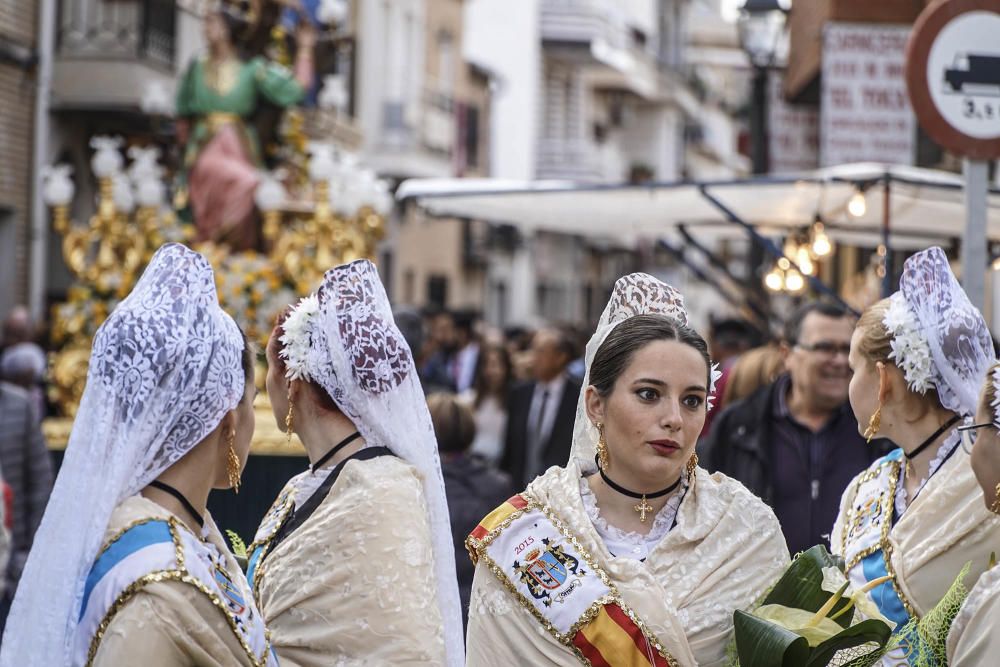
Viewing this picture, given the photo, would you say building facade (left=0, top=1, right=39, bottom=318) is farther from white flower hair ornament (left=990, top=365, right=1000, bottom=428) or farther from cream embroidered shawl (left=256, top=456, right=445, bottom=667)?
white flower hair ornament (left=990, top=365, right=1000, bottom=428)

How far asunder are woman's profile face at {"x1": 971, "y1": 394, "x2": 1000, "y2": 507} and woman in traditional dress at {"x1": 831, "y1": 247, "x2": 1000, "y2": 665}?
614mm

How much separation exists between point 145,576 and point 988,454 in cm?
180

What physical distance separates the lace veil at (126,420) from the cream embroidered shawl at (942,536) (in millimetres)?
1886

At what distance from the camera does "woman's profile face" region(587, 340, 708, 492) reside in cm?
436

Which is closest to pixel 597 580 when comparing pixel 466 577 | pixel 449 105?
pixel 466 577

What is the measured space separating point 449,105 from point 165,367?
35432 mm

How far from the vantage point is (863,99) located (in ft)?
35.3

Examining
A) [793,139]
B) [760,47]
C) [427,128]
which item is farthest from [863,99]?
[427,128]

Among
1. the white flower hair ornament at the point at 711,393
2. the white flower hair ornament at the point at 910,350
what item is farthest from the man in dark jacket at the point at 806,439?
the white flower hair ornament at the point at 711,393

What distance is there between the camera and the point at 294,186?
1170 centimetres

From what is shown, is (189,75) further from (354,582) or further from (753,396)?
(354,582)

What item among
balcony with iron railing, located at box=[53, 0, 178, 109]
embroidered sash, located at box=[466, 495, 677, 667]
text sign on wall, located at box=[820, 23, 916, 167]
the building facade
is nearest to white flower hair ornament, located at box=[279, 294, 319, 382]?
embroidered sash, located at box=[466, 495, 677, 667]

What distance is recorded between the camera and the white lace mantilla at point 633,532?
441 centimetres

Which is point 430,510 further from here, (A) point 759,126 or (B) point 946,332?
(A) point 759,126
